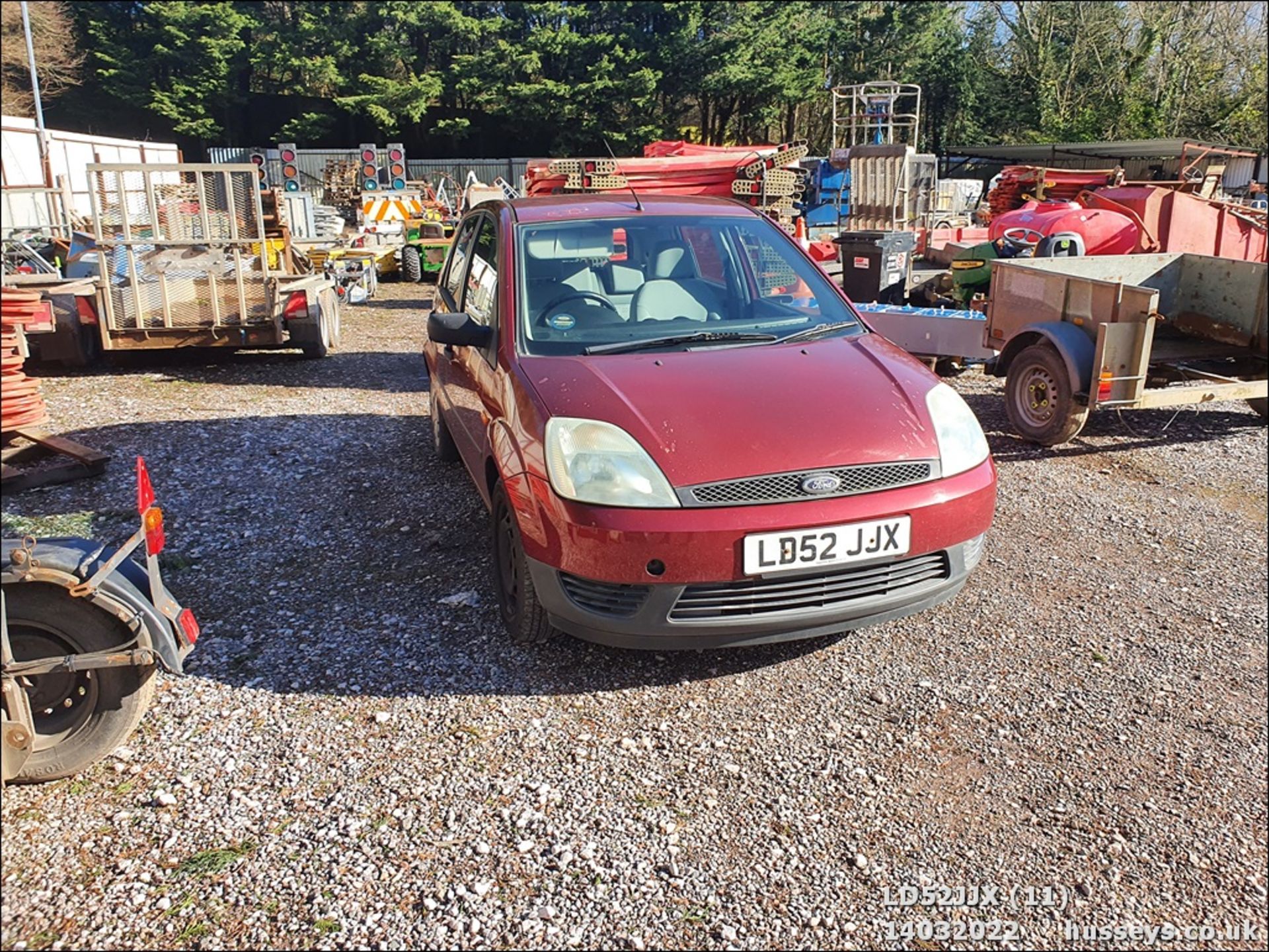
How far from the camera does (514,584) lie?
3689 millimetres

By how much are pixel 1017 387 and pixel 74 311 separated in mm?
8376

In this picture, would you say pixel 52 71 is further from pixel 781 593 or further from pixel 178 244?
pixel 781 593

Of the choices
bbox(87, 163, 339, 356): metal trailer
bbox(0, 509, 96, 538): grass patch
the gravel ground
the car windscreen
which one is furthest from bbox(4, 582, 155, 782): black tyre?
bbox(87, 163, 339, 356): metal trailer

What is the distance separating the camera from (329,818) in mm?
2752

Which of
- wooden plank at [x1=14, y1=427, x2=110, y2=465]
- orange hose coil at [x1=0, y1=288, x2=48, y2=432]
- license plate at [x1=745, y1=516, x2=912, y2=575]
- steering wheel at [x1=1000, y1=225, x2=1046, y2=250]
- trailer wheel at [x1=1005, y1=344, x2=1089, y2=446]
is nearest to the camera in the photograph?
license plate at [x1=745, y1=516, x2=912, y2=575]

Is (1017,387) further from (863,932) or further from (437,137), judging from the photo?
(437,137)

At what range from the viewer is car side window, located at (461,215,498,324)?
4.38 meters

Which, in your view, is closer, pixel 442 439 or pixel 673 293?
pixel 673 293

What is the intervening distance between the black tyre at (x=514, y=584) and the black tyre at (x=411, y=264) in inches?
531

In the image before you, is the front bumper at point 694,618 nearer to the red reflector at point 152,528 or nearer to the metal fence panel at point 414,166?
the red reflector at point 152,528

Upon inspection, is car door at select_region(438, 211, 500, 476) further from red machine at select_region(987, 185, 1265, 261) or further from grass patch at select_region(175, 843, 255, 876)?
red machine at select_region(987, 185, 1265, 261)

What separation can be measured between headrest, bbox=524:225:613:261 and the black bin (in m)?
6.11

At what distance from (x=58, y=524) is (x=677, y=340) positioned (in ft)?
11.3

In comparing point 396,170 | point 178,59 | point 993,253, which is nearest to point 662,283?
point 993,253
